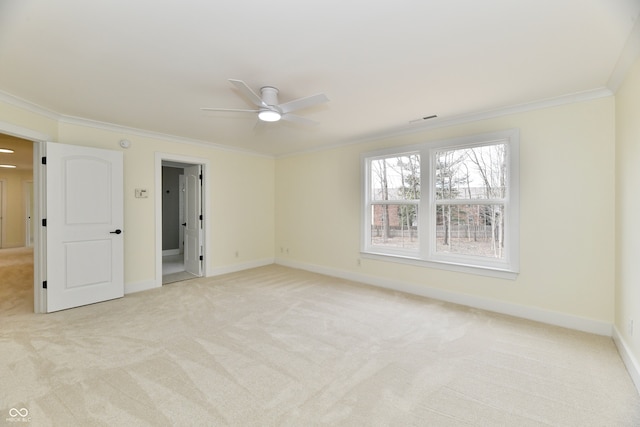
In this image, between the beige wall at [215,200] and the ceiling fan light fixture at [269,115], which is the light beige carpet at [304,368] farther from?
the ceiling fan light fixture at [269,115]

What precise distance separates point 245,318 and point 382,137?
331 cm

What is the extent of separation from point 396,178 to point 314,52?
276 centimetres

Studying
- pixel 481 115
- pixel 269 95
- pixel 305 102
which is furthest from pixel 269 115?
pixel 481 115

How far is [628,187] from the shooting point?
7.61ft

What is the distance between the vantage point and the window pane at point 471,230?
3.53 m

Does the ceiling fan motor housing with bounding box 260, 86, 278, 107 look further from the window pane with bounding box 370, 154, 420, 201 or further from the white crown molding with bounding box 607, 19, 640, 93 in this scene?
the white crown molding with bounding box 607, 19, 640, 93

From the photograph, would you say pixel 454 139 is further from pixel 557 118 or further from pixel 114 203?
pixel 114 203

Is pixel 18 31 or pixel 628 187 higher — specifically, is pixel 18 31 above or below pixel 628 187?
above

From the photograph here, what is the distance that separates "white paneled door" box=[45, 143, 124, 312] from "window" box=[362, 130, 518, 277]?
12.1ft

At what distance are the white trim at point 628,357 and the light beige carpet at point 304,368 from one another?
5 centimetres

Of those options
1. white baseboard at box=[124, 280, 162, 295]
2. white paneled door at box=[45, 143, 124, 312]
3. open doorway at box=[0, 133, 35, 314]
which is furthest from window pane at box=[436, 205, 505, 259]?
open doorway at box=[0, 133, 35, 314]

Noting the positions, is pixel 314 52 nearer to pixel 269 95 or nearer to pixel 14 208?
pixel 269 95

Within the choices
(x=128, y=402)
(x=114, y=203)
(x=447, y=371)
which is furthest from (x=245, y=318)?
(x=114, y=203)

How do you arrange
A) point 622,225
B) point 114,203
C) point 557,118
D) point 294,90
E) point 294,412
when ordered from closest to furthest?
point 294,412, point 622,225, point 294,90, point 557,118, point 114,203
